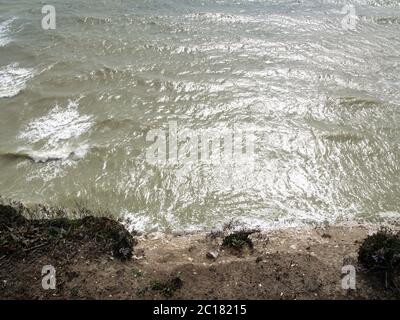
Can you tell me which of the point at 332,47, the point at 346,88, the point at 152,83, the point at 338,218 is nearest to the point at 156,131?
the point at 152,83

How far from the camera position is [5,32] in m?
19.2

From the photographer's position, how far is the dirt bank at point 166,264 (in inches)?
288

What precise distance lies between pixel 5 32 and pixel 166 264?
1569 cm

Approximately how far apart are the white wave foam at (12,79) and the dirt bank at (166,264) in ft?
24.5

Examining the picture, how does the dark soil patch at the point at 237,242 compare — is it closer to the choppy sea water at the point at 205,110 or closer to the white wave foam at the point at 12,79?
the choppy sea water at the point at 205,110

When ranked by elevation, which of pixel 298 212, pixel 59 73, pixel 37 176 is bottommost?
pixel 298 212

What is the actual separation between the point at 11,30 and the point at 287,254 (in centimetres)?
1689

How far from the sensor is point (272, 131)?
40.8 feet

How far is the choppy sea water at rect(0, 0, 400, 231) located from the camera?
1041 cm

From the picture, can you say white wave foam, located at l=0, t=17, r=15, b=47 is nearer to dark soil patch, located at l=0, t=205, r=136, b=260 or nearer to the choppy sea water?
the choppy sea water

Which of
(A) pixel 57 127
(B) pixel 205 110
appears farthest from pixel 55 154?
(B) pixel 205 110

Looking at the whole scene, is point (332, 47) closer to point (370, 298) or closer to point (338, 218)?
point (338, 218)

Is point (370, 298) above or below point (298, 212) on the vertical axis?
below

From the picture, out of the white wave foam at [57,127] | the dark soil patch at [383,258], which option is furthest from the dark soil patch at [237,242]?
the white wave foam at [57,127]
